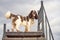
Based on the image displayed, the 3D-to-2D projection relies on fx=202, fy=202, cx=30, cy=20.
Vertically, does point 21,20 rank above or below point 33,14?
below

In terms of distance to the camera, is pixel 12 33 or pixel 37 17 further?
pixel 37 17

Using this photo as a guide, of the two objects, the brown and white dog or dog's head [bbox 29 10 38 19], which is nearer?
dog's head [bbox 29 10 38 19]

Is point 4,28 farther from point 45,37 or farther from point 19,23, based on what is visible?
point 45,37

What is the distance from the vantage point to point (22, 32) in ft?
27.7

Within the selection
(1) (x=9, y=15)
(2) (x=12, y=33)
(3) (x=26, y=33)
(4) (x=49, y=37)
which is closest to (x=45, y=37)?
(4) (x=49, y=37)

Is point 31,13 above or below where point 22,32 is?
above

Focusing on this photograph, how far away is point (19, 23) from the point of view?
9.20 meters

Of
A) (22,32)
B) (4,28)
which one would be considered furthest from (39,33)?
(4,28)

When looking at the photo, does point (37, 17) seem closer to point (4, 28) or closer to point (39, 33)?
point (39, 33)

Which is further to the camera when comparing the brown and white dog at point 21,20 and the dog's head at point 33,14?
the brown and white dog at point 21,20

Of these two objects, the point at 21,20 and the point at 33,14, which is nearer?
the point at 33,14

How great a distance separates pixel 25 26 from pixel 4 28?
50.9 inches

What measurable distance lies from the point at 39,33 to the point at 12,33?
1124 mm

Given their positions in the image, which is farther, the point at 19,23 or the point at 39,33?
the point at 19,23
